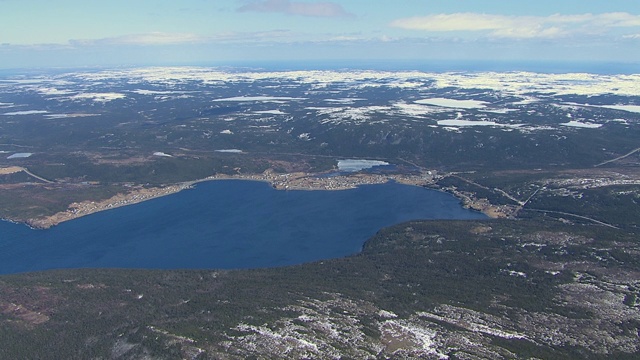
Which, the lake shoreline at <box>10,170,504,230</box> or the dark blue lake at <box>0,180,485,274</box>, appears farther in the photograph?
the lake shoreline at <box>10,170,504,230</box>

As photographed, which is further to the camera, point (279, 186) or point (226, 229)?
point (279, 186)

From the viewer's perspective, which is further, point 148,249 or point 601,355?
point 148,249

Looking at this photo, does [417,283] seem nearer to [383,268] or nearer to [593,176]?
[383,268]

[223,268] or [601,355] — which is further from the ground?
[601,355]

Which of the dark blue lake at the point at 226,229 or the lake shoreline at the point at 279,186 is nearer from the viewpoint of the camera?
the dark blue lake at the point at 226,229

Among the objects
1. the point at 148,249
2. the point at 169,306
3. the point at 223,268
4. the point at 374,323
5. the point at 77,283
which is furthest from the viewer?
→ the point at 148,249

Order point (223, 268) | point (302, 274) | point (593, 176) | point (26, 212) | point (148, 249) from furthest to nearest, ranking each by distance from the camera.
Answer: point (593, 176) → point (26, 212) → point (148, 249) → point (223, 268) → point (302, 274)

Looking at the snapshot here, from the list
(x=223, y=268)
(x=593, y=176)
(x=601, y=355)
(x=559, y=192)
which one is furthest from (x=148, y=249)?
(x=593, y=176)

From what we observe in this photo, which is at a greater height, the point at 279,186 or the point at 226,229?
the point at 279,186
